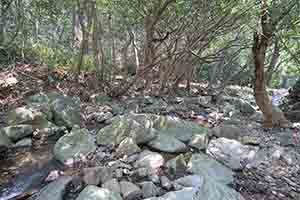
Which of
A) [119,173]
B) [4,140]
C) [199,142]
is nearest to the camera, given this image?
[119,173]

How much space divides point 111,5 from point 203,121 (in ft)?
8.96

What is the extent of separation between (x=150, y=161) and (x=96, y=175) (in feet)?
1.80

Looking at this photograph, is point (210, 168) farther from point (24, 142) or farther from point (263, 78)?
point (24, 142)

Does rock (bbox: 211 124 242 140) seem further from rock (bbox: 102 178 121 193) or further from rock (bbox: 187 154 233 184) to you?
rock (bbox: 102 178 121 193)

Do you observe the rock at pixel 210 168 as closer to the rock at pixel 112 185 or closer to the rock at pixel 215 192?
the rock at pixel 215 192

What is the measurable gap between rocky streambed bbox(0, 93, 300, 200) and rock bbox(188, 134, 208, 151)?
1cm

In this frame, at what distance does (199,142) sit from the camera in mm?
3145

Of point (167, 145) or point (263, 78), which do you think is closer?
point (167, 145)

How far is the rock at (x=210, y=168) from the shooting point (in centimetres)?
251

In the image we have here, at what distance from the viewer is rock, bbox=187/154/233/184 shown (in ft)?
8.24

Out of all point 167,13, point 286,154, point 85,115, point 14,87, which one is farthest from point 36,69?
point 286,154

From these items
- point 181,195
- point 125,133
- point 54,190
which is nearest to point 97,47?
point 125,133

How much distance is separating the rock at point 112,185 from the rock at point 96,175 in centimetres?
8

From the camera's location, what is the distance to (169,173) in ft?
8.35
